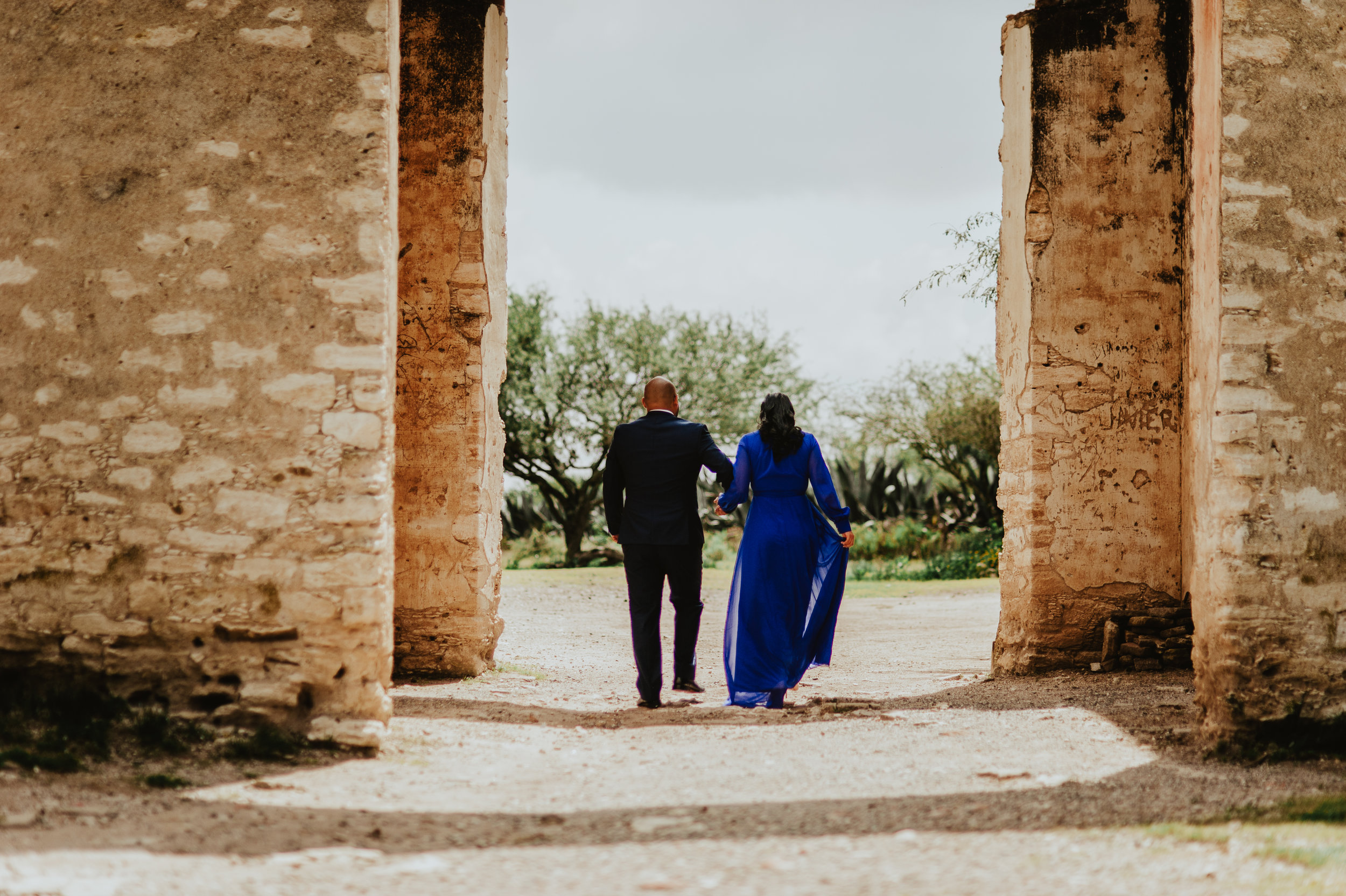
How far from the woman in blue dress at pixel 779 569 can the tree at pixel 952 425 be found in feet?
38.8

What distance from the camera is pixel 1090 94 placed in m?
6.64

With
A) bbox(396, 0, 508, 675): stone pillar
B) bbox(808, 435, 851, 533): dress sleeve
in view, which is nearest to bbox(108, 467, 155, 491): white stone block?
bbox(396, 0, 508, 675): stone pillar

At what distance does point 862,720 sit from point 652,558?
1.40 meters

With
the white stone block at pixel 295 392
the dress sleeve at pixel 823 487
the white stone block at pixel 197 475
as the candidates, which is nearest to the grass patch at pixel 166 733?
the white stone block at pixel 197 475

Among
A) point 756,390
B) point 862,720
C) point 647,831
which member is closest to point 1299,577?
point 862,720

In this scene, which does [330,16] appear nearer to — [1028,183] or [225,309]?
[225,309]

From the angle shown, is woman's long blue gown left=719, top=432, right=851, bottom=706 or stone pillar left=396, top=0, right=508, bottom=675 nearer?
woman's long blue gown left=719, top=432, right=851, bottom=706

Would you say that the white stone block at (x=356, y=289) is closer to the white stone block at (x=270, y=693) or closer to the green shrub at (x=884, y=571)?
the white stone block at (x=270, y=693)

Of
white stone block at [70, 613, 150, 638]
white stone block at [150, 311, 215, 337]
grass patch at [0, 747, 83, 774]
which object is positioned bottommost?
grass patch at [0, 747, 83, 774]

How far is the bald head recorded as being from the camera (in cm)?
599

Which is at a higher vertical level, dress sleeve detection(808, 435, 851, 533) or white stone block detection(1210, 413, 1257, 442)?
white stone block detection(1210, 413, 1257, 442)

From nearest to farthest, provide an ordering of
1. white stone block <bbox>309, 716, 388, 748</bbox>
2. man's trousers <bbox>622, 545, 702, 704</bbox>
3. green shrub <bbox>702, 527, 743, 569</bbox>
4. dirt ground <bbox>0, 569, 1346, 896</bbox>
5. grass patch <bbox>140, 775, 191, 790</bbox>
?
dirt ground <bbox>0, 569, 1346, 896</bbox> < grass patch <bbox>140, 775, 191, 790</bbox> < white stone block <bbox>309, 716, 388, 748</bbox> < man's trousers <bbox>622, 545, 702, 704</bbox> < green shrub <bbox>702, 527, 743, 569</bbox>

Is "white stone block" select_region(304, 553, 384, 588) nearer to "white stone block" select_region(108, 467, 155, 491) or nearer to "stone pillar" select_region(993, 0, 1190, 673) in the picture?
"white stone block" select_region(108, 467, 155, 491)

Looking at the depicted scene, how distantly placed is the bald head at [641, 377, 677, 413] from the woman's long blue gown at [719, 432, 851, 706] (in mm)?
463
